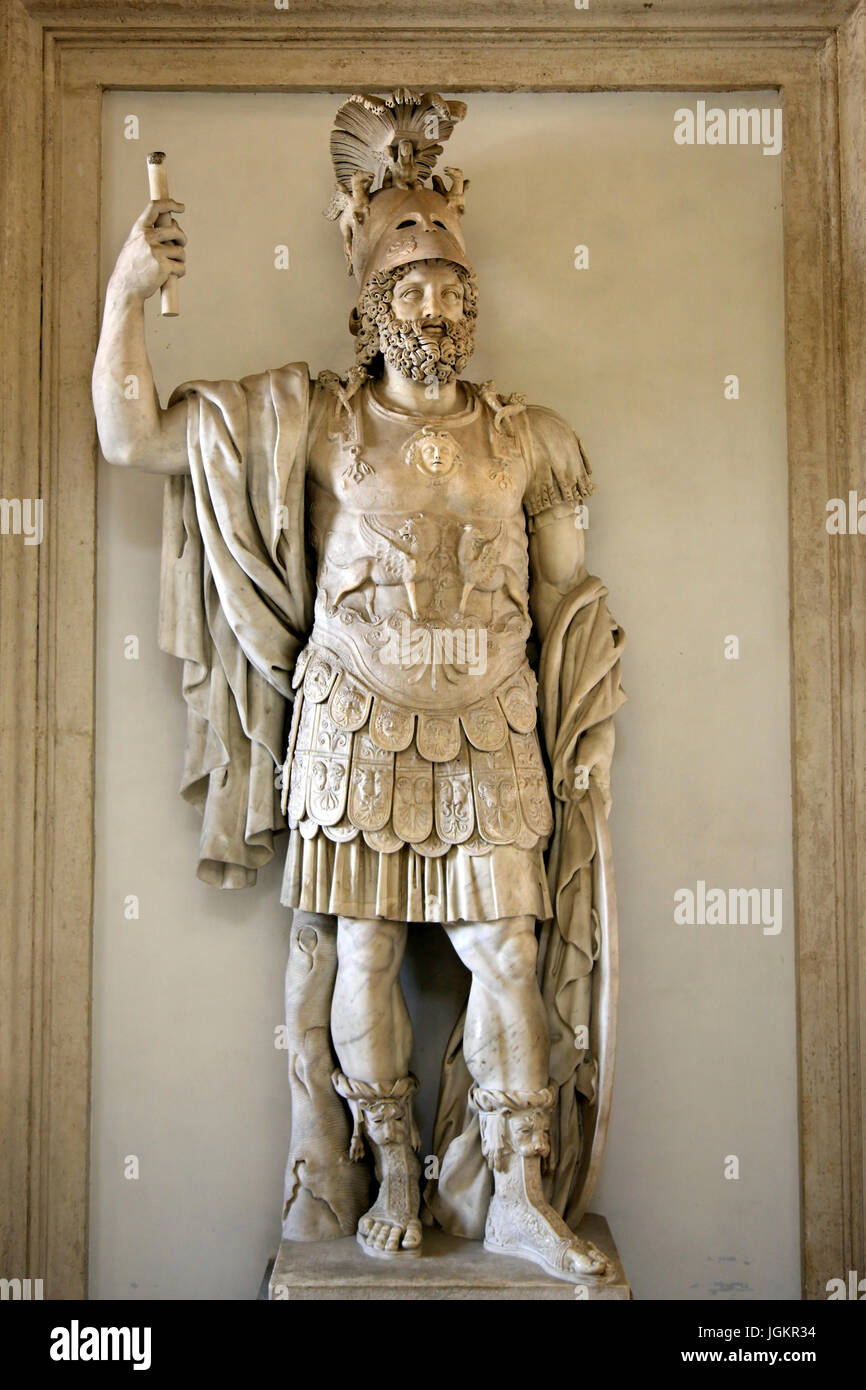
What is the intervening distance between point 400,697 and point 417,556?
35cm

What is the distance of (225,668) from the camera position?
3.85 m

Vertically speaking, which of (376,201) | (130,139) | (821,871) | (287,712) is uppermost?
(130,139)

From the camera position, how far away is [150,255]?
3443 millimetres

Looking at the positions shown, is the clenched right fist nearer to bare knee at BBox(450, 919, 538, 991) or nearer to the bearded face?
the bearded face

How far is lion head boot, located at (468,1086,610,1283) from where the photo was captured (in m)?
3.51

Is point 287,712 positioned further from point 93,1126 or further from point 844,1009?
point 844,1009

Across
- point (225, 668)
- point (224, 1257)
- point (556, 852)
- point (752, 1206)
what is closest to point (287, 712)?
point (225, 668)

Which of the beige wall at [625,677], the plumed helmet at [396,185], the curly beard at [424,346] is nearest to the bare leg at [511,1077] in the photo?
the beige wall at [625,677]

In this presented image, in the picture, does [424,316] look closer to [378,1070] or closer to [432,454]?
[432,454]

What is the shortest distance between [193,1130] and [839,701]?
218 cm

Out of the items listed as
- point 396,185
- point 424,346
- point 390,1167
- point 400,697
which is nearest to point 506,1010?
point 390,1167

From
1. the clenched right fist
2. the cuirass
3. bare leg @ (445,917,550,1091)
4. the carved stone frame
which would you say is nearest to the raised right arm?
the clenched right fist
